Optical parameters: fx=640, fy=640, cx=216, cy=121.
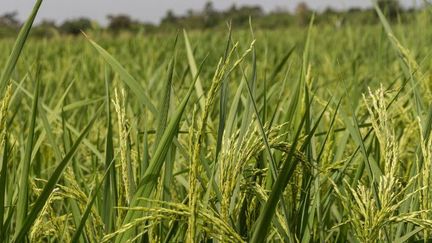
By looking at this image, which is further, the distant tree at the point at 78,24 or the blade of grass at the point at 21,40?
the distant tree at the point at 78,24

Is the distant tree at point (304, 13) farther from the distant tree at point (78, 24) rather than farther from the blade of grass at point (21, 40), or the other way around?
the blade of grass at point (21, 40)

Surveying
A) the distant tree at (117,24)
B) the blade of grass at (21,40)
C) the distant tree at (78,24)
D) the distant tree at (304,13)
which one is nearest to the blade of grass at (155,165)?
the blade of grass at (21,40)

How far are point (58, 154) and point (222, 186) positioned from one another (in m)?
0.36

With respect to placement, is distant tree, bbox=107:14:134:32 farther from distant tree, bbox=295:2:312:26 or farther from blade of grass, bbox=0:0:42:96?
blade of grass, bbox=0:0:42:96

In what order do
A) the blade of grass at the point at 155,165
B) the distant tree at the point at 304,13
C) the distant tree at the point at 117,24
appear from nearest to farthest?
the blade of grass at the point at 155,165
the distant tree at the point at 304,13
the distant tree at the point at 117,24

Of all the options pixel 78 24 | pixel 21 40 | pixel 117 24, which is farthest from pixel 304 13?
pixel 117 24

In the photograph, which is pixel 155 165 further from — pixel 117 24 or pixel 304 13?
pixel 117 24

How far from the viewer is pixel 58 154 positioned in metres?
0.92

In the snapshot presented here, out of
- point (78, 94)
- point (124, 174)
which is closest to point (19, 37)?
point (124, 174)

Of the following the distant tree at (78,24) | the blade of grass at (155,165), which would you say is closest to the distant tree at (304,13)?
the distant tree at (78,24)

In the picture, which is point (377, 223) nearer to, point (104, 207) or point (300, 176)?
point (300, 176)

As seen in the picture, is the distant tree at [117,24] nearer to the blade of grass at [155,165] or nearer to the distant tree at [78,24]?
Result: the distant tree at [78,24]

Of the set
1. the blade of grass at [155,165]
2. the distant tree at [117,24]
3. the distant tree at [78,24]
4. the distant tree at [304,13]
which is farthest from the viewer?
the distant tree at [117,24]

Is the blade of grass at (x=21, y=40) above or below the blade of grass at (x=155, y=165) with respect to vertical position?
above
